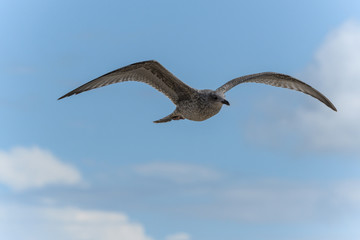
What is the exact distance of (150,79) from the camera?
1384cm

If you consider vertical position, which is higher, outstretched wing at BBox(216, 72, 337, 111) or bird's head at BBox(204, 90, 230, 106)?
outstretched wing at BBox(216, 72, 337, 111)

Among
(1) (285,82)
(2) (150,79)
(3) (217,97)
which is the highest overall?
(1) (285,82)

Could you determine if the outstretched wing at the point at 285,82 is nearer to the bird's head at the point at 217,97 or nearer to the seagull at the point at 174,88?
the seagull at the point at 174,88

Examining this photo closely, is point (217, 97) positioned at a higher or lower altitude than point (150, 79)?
lower

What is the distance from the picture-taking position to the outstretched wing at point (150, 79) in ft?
42.0

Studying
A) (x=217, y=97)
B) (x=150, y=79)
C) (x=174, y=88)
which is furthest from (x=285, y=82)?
(x=150, y=79)

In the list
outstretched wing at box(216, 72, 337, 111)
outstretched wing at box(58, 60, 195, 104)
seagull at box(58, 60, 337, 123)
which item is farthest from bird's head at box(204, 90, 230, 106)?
outstretched wing at box(216, 72, 337, 111)

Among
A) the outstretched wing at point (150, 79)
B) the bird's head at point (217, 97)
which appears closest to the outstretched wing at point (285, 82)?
the bird's head at point (217, 97)

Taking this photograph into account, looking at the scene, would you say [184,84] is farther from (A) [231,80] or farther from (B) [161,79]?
(A) [231,80]

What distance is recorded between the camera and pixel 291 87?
17.0 m

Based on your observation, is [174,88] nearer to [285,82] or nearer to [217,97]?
[217,97]

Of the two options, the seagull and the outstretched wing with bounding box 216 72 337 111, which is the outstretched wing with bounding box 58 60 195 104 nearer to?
the seagull

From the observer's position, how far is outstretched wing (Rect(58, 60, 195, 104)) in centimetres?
1279

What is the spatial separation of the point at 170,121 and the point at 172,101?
4.31 feet
